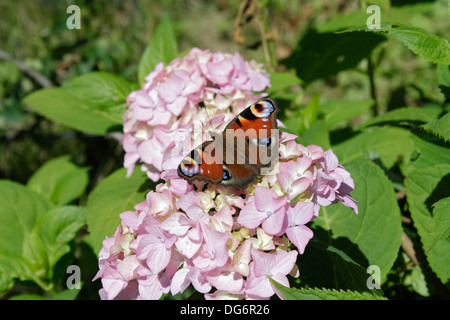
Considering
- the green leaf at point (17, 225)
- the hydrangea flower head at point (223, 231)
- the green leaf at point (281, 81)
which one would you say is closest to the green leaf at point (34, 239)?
the green leaf at point (17, 225)

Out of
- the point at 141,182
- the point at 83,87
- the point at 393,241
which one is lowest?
the point at 393,241

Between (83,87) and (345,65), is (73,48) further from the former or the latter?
(345,65)

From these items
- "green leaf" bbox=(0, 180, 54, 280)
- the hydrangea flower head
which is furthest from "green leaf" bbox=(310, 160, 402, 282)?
"green leaf" bbox=(0, 180, 54, 280)

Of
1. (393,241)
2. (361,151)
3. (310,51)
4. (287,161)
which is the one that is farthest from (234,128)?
(310,51)

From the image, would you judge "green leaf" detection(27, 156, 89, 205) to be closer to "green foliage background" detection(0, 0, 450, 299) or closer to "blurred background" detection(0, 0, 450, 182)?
"green foliage background" detection(0, 0, 450, 299)

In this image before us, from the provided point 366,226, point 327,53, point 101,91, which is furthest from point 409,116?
point 101,91
